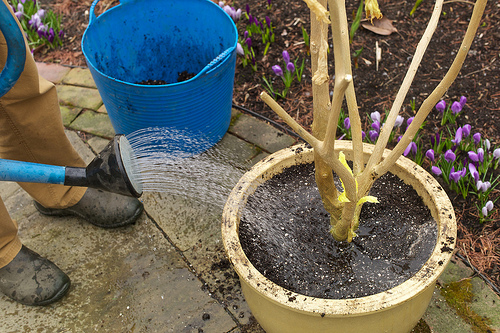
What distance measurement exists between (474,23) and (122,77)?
1.95m

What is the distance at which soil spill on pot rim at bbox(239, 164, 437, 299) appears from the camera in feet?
4.38

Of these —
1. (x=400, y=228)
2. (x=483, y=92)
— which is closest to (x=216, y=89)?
(x=400, y=228)

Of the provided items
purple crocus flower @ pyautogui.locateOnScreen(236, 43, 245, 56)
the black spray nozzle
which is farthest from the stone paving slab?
the black spray nozzle

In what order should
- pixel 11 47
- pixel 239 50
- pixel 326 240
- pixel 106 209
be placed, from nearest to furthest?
pixel 11 47 → pixel 326 240 → pixel 106 209 → pixel 239 50

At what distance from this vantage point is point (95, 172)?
4.34 feet

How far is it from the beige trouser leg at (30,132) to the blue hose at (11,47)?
470 mm

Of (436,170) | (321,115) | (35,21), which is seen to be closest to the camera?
(321,115)

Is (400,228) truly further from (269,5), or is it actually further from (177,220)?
(269,5)

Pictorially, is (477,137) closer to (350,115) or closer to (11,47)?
(350,115)

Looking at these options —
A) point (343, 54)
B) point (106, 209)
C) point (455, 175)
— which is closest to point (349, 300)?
point (343, 54)

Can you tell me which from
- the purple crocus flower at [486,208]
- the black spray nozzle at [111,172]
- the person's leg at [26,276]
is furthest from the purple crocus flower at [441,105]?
the person's leg at [26,276]

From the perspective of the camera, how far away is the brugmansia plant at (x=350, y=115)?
94 cm

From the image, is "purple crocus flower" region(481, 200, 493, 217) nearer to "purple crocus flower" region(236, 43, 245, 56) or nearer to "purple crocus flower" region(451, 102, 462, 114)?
"purple crocus flower" region(451, 102, 462, 114)

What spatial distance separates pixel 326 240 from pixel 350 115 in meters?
0.45
